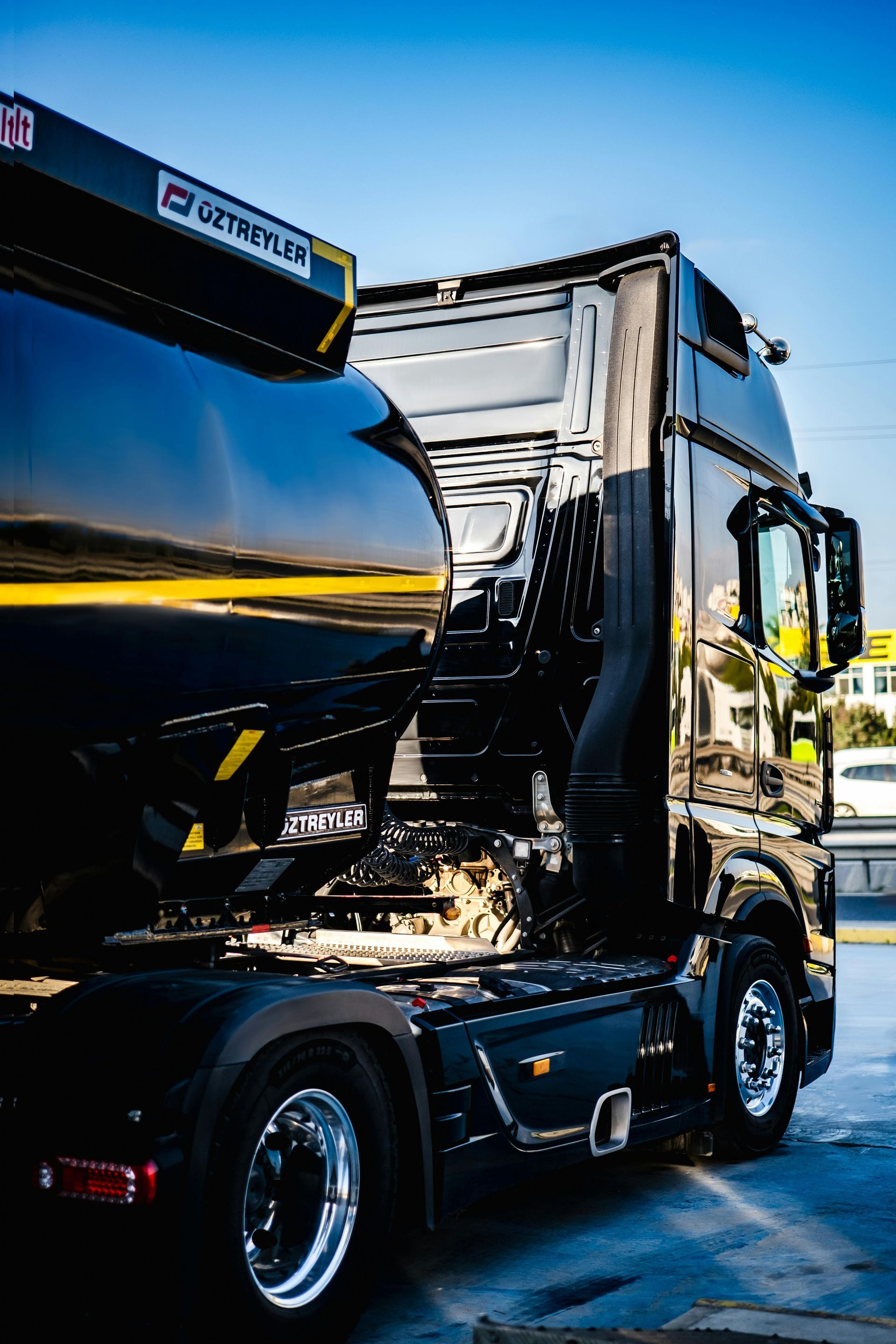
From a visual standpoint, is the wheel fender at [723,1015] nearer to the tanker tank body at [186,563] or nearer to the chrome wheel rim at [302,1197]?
the tanker tank body at [186,563]

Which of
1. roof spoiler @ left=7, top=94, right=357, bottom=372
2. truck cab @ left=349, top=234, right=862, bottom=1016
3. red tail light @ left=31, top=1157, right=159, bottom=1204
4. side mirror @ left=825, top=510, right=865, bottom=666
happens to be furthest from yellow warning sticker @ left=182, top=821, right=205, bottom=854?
side mirror @ left=825, top=510, right=865, bottom=666

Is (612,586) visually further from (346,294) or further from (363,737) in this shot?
(346,294)

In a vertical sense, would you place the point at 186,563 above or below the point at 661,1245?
above

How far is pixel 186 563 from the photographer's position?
3.70 meters

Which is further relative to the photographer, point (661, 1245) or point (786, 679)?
point (786, 679)

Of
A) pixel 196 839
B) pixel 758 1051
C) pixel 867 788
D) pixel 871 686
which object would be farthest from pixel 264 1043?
pixel 871 686

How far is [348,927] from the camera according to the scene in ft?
20.6

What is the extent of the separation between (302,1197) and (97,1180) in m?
0.67

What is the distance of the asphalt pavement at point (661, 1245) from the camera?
14.0 ft

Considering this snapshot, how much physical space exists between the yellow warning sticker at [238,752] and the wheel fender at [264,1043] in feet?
2.03

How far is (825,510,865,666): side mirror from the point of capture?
7141mm

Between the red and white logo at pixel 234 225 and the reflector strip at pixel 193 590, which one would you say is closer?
the reflector strip at pixel 193 590

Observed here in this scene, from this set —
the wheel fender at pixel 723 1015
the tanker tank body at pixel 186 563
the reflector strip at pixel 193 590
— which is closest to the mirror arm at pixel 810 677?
the wheel fender at pixel 723 1015

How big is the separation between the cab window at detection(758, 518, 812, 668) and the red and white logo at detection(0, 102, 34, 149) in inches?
164
